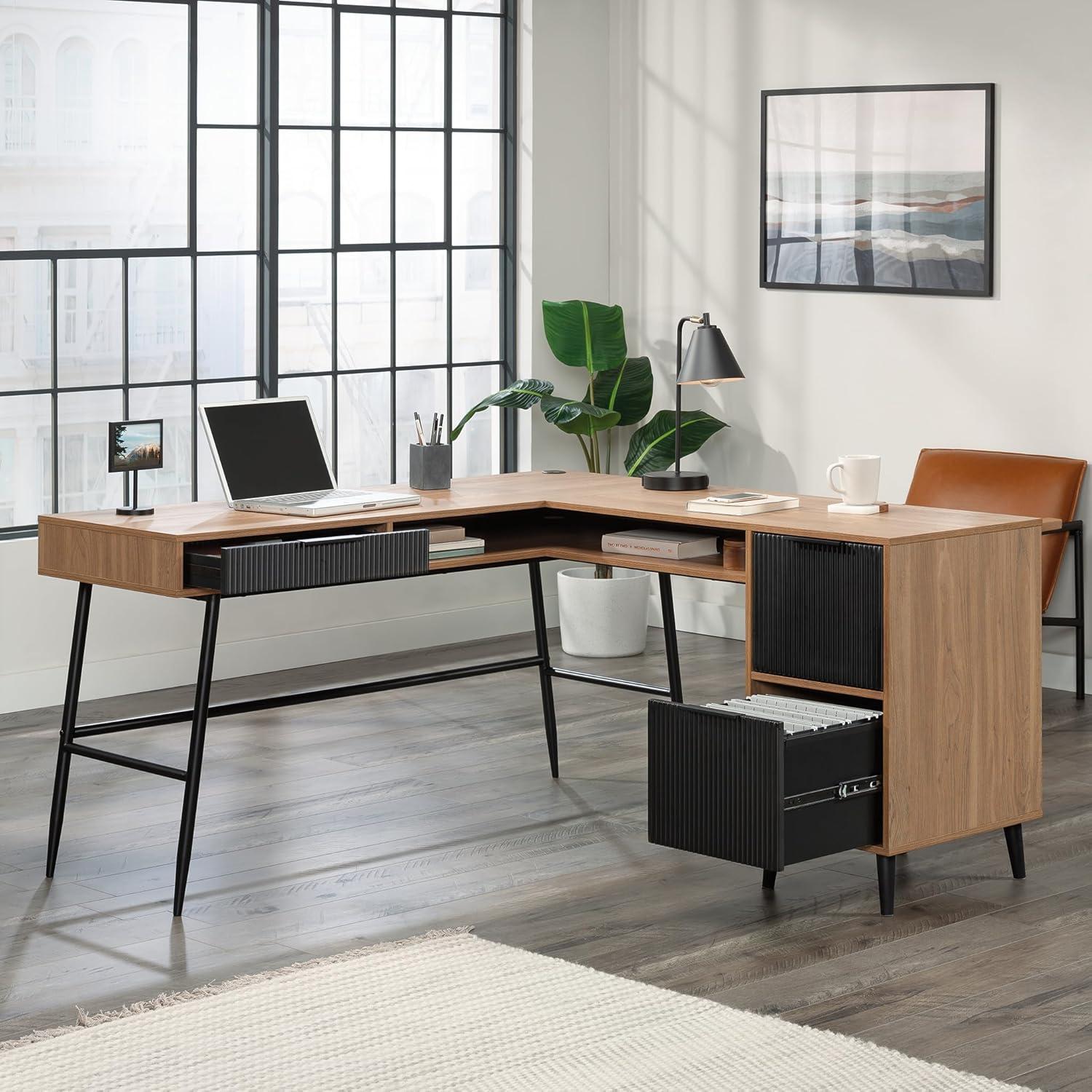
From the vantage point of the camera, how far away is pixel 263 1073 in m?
3.22

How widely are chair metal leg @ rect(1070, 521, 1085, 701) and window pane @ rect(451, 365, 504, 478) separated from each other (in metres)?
2.43

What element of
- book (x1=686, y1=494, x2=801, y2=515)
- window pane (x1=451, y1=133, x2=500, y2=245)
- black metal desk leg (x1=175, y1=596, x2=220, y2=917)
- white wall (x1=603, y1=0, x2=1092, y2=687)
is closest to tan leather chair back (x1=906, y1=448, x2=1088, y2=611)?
white wall (x1=603, y1=0, x2=1092, y2=687)

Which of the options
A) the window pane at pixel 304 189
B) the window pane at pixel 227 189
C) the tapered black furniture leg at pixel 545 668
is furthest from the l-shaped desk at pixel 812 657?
the window pane at pixel 304 189

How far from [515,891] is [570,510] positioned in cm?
112

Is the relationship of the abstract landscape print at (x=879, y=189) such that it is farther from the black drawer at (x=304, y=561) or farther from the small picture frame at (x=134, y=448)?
the small picture frame at (x=134, y=448)

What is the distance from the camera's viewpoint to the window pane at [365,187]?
7.05 metres

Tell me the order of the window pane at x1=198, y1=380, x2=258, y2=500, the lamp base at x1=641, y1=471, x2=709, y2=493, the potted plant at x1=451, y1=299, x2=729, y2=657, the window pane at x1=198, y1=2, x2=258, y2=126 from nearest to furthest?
1. the lamp base at x1=641, y1=471, x2=709, y2=493
2. the window pane at x1=198, y1=2, x2=258, y2=126
3. the window pane at x1=198, y1=380, x2=258, y2=500
4. the potted plant at x1=451, y1=299, x2=729, y2=657

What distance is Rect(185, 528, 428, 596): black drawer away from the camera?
403cm

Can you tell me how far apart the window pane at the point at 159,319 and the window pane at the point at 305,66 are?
2.51 ft

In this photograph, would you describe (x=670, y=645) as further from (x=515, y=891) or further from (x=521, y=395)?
(x=521, y=395)

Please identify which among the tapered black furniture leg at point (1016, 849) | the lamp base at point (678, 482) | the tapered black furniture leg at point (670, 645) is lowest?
the tapered black furniture leg at point (1016, 849)

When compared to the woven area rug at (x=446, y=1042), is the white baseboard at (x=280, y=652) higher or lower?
higher

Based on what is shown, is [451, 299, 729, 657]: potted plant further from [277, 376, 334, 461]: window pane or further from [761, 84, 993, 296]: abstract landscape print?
[761, 84, 993, 296]: abstract landscape print

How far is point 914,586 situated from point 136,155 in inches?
140
